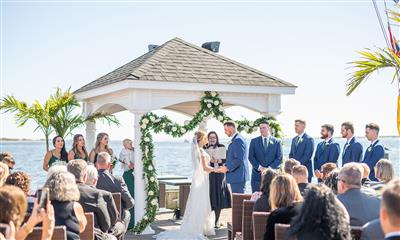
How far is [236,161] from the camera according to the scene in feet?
31.7

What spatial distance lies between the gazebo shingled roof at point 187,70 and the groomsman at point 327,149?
5.24 feet

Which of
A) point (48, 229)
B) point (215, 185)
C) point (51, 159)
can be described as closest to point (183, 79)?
point (215, 185)

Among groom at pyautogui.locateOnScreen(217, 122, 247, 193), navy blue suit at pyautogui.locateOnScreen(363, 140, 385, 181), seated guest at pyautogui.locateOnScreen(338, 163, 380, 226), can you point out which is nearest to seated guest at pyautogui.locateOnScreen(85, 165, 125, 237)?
seated guest at pyautogui.locateOnScreen(338, 163, 380, 226)

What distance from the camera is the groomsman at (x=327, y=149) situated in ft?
32.0

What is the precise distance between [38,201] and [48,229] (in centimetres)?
24

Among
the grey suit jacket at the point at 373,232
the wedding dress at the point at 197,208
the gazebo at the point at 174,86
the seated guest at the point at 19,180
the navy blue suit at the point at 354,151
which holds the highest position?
the gazebo at the point at 174,86

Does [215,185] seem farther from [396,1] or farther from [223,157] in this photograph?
[396,1]

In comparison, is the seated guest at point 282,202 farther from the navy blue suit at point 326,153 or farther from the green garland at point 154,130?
the green garland at point 154,130

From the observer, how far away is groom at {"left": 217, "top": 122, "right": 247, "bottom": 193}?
9.68 metres

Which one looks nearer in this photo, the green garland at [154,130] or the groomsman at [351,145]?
the groomsman at [351,145]

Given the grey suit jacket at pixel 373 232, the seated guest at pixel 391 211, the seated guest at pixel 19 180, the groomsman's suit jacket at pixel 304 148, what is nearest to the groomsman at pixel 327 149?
the groomsman's suit jacket at pixel 304 148

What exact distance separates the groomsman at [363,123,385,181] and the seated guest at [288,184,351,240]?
17.8 feet

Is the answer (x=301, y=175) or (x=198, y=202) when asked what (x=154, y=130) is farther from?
(x=301, y=175)

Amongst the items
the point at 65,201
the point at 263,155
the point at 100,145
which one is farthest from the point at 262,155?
the point at 65,201
